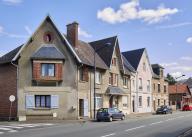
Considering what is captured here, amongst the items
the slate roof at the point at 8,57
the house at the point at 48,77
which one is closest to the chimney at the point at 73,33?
the house at the point at 48,77

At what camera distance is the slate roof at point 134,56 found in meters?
58.2

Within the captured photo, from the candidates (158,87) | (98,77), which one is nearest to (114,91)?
(98,77)

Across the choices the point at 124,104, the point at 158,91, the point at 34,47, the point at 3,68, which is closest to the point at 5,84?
the point at 3,68

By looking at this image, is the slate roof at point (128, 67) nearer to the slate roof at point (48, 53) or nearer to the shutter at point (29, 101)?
the slate roof at point (48, 53)

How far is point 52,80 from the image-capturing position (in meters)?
38.4

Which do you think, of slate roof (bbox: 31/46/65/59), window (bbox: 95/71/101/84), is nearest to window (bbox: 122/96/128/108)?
window (bbox: 95/71/101/84)

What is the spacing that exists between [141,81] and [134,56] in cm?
430

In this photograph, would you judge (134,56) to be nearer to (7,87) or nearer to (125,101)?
(125,101)

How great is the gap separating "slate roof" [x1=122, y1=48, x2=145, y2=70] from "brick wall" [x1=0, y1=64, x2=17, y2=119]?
78.1ft

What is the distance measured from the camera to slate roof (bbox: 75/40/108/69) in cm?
4157

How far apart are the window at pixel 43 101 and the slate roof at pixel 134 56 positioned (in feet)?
72.4

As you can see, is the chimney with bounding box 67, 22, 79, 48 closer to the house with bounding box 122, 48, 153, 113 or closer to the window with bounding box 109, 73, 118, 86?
the window with bounding box 109, 73, 118, 86

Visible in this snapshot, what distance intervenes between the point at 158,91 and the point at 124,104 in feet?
57.3

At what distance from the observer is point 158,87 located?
6706cm
